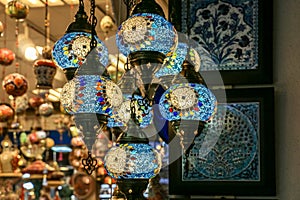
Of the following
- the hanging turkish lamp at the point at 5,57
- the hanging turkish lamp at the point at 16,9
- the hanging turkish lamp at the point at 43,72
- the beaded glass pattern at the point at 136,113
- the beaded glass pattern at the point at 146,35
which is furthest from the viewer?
the hanging turkish lamp at the point at 5,57

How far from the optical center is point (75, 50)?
2150 mm

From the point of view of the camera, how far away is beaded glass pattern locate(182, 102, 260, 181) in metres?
2.65

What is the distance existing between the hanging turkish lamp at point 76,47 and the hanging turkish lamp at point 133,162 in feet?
0.95

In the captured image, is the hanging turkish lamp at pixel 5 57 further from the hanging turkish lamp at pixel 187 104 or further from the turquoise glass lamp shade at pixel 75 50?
the hanging turkish lamp at pixel 187 104

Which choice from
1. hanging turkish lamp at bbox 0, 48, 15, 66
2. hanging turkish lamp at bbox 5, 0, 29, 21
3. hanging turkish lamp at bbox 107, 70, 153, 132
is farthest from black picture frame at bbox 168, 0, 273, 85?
hanging turkish lamp at bbox 0, 48, 15, 66

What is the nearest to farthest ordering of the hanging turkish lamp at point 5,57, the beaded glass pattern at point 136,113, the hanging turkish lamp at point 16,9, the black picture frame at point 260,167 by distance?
the beaded glass pattern at point 136,113
the black picture frame at point 260,167
the hanging turkish lamp at point 16,9
the hanging turkish lamp at point 5,57

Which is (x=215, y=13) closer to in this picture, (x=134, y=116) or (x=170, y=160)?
(x=170, y=160)

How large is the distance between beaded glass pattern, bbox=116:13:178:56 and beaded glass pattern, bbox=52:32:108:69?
0.61 ft

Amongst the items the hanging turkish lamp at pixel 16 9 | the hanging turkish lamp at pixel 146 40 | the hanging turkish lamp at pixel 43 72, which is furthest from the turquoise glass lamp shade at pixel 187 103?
the hanging turkish lamp at pixel 43 72

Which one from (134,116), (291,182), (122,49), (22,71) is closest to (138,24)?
(122,49)

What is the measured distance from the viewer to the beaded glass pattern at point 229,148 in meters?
2.65

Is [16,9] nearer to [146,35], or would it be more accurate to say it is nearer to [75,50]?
[75,50]

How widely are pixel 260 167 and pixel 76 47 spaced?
0.98 m

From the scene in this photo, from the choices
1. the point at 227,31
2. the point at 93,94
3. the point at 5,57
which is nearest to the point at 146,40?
the point at 93,94
